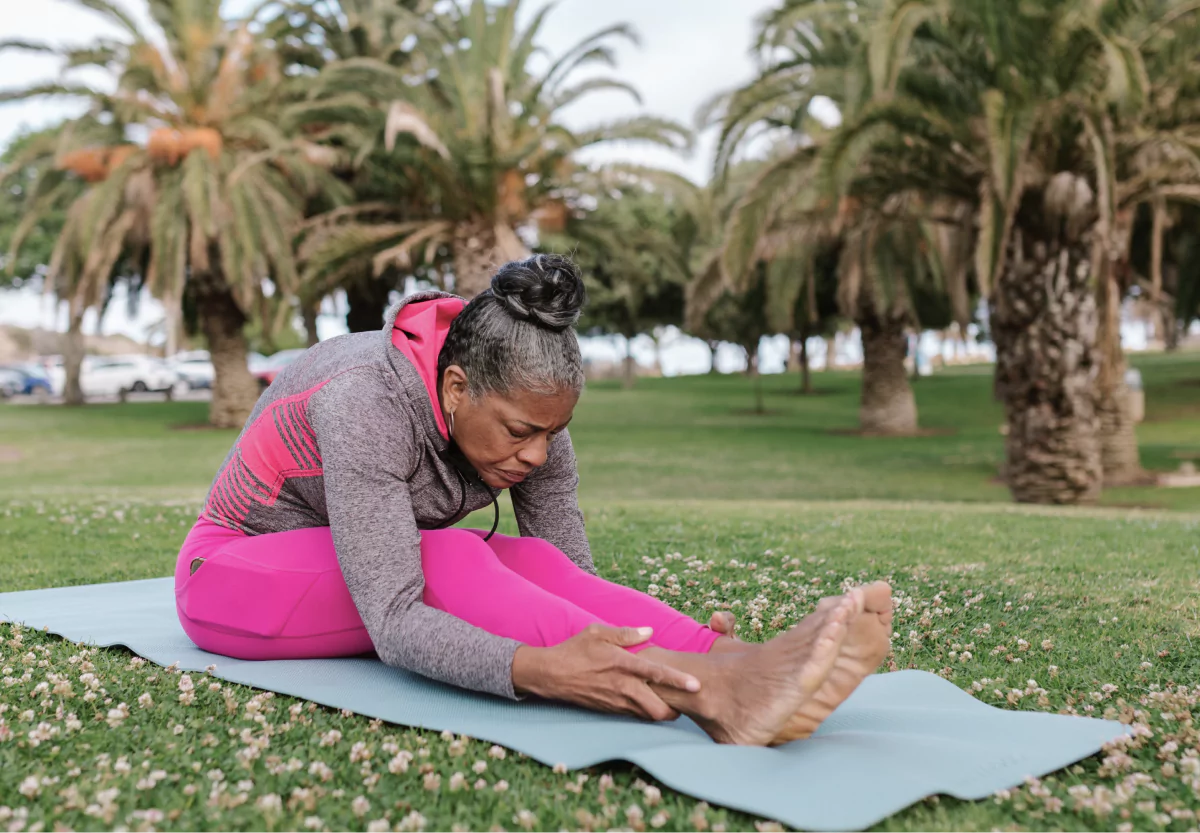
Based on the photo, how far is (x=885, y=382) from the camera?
22.2m

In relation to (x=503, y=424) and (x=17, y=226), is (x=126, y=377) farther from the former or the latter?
(x=503, y=424)

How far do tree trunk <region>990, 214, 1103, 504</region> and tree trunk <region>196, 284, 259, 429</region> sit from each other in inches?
621

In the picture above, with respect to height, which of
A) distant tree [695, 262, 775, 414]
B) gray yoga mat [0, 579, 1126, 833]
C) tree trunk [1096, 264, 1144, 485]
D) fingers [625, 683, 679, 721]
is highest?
distant tree [695, 262, 775, 414]

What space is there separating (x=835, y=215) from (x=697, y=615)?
1101 cm

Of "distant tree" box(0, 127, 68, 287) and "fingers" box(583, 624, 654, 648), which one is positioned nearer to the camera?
"fingers" box(583, 624, 654, 648)

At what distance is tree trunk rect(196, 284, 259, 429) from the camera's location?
21891 millimetres

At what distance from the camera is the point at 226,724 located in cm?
271

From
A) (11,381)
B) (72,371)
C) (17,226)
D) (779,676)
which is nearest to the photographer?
(779,676)

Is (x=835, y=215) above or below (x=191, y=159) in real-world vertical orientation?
below

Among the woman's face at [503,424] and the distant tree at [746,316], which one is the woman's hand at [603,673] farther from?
the distant tree at [746,316]

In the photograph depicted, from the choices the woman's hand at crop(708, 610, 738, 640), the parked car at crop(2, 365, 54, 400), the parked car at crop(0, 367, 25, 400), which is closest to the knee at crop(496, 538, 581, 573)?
the woman's hand at crop(708, 610, 738, 640)

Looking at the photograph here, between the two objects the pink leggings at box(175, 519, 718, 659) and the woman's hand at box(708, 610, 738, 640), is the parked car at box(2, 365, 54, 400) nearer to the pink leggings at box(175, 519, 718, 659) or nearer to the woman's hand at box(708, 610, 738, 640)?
the pink leggings at box(175, 519, 718, 659)

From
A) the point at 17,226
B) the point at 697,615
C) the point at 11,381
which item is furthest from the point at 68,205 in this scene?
the point at 11,381

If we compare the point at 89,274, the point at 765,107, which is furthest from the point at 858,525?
the point at 89,274
